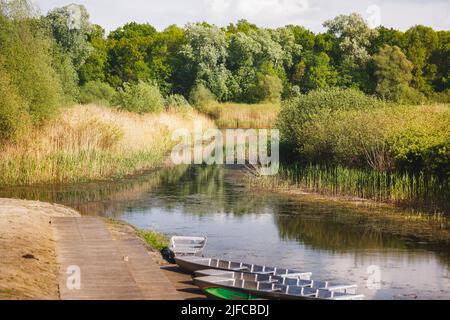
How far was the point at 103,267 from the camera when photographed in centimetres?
1334

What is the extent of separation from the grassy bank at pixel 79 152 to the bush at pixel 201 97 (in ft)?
91.3

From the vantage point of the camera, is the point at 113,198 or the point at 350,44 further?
the point at 350,44

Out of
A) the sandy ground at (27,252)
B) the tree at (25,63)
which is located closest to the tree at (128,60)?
the tree at (25,63)

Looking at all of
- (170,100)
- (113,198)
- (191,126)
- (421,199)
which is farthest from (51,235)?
(170,100)

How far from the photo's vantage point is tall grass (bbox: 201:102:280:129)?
→ 195 feet

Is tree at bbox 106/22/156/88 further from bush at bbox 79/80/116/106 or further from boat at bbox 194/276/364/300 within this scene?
boat at bbox 194/276/364/300

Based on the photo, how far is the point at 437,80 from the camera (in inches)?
2808

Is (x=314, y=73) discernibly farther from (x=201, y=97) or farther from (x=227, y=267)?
(x=227, y=267)

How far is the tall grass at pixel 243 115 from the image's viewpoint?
5931 cm

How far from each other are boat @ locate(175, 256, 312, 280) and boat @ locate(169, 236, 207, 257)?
62cm

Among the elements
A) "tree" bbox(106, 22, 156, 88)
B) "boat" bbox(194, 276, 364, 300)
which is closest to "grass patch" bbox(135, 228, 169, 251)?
"boat" bbox(194, 276, 364, 300)

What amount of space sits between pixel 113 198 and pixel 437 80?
51.7m

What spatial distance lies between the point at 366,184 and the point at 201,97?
44760 millimetres
